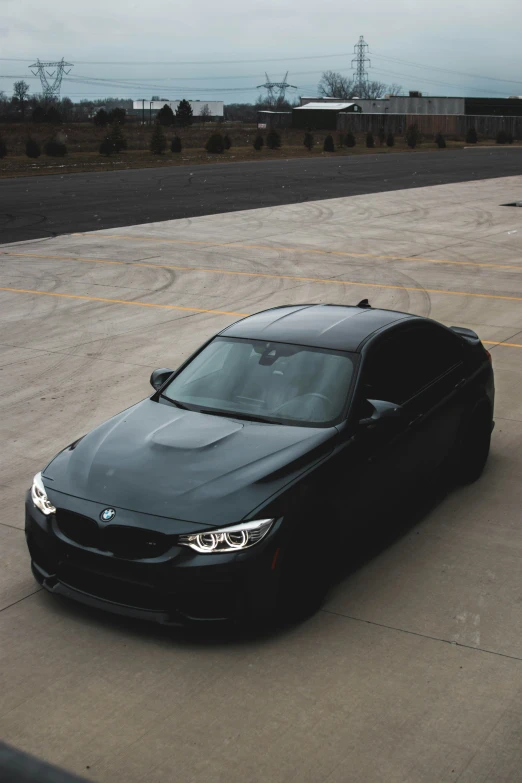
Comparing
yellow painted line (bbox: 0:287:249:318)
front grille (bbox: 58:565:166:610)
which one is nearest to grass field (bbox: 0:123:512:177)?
yellow painted line (bbox: 0:287:249:318)

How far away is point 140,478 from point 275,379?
4.62 ft

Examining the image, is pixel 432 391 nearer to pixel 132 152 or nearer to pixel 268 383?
pixel 268 383

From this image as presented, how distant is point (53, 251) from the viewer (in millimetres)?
20672

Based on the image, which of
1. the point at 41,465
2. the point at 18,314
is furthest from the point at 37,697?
the point at 18,314

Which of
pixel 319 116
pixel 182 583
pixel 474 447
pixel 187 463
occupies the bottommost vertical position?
pixel 474 447

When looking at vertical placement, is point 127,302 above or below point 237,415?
below

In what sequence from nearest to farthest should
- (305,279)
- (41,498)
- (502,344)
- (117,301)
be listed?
(41,498)
(502,344)
(117,301)
(305,279)

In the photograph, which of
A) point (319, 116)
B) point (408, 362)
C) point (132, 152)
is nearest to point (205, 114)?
point (319, 116)

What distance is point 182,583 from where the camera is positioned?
4.87 meters

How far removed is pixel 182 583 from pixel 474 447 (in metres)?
3.45

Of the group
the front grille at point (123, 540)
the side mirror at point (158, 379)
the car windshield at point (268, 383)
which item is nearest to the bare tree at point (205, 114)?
the side mirror at point (158, 379)

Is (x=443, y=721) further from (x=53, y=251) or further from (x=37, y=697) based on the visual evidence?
(x=53, y=251)

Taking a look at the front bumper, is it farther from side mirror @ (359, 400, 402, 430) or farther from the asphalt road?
the asphalt road

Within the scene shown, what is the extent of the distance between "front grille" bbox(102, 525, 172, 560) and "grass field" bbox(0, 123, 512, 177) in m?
42.6
